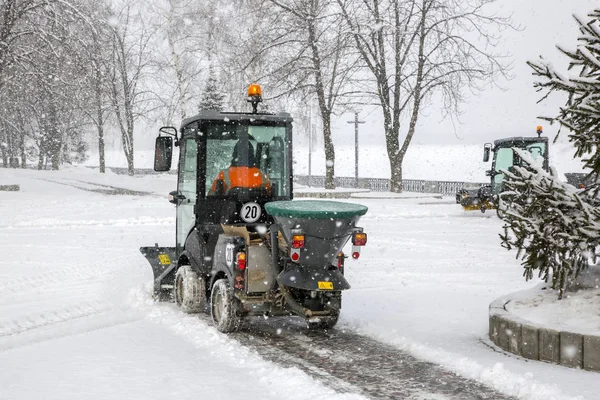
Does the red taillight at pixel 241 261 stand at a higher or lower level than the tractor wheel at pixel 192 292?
higher

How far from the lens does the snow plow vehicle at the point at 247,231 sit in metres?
6.50

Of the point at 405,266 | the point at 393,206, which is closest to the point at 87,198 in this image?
the point at 393,206

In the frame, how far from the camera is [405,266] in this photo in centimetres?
1187

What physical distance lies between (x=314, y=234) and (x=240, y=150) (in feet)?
5.65

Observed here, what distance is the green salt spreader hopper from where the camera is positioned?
6348 millimetres

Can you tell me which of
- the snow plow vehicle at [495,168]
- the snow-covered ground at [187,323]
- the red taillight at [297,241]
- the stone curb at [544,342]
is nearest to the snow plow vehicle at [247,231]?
the red taillight at [297,241]

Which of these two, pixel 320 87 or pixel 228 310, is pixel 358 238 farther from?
pixel 320 87

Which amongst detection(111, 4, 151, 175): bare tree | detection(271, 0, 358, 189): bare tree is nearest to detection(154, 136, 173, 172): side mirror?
detection(271, 0, 358, 189): bare tree

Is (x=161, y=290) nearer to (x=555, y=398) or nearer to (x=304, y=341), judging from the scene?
(x=304, y=341)

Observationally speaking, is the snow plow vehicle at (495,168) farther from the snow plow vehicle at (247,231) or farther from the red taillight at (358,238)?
the red taillight at (358,238)

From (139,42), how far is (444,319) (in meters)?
40.3

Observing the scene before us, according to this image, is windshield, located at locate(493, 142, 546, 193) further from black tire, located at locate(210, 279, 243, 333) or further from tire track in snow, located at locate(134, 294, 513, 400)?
black tire, located at locate(210, 279, 243, 333)

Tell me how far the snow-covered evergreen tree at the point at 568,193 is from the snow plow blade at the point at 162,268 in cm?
430

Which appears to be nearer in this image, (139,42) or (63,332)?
(63,332)
